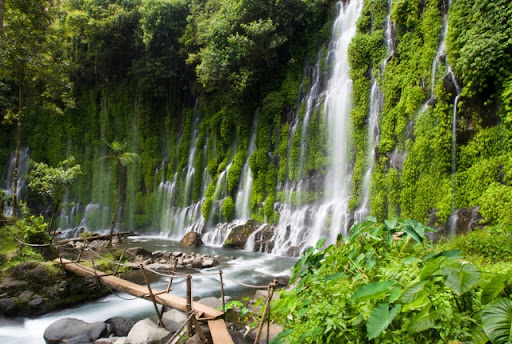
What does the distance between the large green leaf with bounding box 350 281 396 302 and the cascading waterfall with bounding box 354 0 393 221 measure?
9334 mm

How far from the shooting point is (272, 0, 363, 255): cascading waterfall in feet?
42.4

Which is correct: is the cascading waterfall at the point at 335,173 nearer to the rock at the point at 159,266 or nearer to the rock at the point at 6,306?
the rock at the point at 159,266

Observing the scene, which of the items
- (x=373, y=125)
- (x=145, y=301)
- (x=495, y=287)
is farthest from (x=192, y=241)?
(x=495, y=287)

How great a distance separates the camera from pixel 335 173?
13836 mm

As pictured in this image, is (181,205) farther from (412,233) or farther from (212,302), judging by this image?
(412,233)

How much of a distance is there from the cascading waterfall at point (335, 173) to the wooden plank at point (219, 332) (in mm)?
8147

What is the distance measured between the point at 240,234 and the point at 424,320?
43.0 feet

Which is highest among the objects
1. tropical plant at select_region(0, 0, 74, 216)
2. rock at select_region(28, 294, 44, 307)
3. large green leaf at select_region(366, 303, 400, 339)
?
tropical plant at select_region(0, 0, 74, 216)

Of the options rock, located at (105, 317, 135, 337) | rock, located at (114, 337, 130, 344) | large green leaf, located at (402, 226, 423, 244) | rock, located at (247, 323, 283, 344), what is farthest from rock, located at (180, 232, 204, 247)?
large green leaf, located at (402, 226, 423, 244)

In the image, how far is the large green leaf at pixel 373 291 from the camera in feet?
8.39

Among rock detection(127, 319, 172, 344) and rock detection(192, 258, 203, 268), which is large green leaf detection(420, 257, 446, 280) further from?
rock detection(192, 258, 203, 268)

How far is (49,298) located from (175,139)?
1671 cm

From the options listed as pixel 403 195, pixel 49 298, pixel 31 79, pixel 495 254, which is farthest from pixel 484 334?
pixel 31 79

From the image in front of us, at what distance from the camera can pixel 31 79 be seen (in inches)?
562
